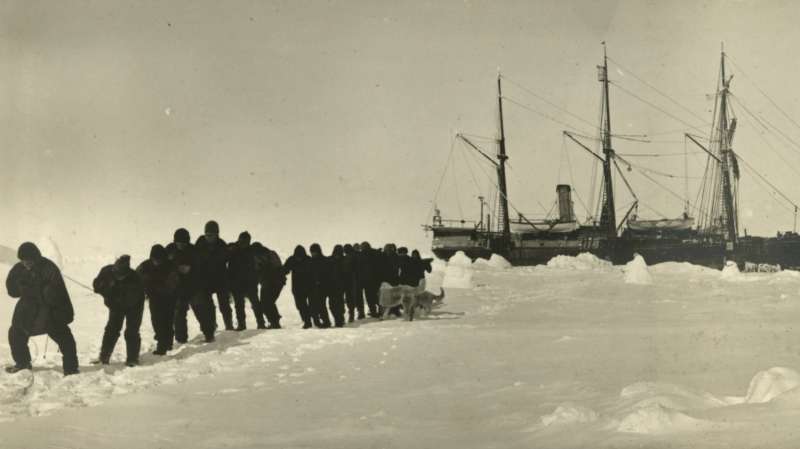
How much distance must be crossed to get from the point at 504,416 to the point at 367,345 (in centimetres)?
547

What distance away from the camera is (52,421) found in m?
5.84

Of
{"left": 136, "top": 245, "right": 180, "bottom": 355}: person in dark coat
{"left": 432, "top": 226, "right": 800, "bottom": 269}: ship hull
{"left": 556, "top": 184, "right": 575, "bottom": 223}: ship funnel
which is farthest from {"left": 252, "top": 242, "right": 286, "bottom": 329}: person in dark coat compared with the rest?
{"left": 556, "top": 184, "right": 575, "bottom": 223}: ship funnel

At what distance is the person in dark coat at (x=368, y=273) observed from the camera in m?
16.5

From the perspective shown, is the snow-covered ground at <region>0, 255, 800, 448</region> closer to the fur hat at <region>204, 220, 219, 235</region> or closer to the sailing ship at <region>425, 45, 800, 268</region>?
the fur hat at <region>204, 220, 219, 235</region>

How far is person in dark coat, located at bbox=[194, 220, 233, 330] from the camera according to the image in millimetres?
12648

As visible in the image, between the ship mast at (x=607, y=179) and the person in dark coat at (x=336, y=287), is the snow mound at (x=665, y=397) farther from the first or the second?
the ship mast at (x=607, y=179)

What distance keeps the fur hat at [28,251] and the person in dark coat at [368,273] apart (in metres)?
8.32

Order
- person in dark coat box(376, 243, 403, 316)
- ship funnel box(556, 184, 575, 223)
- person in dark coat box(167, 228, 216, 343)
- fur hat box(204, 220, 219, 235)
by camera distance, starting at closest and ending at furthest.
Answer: person in dark coat box(167, 228, 216, 343) → fur hat box(204, 220, 219, 235) → person in dark coat box(376, 243, 403, 316) → ship funnel box(556, 184, 575, 223)

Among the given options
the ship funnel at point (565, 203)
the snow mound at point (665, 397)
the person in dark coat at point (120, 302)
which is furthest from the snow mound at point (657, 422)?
the ship funnel at point (565, 203)

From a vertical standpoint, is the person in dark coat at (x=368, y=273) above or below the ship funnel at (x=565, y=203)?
below

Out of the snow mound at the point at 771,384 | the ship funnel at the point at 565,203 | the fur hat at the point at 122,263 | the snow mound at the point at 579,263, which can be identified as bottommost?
the snow mound at the point at 771,384

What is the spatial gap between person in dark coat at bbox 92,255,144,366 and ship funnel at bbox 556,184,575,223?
58.5 m

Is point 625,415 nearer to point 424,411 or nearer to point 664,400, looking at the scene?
point 664,400

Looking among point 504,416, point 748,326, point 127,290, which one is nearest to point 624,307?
point 748,326
